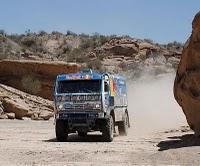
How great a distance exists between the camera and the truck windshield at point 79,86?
2370cm

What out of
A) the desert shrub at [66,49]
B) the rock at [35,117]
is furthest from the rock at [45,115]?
the desert shrub at [66,49]

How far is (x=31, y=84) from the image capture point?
49.7m

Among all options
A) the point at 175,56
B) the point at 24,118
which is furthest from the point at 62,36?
the point at 24,118

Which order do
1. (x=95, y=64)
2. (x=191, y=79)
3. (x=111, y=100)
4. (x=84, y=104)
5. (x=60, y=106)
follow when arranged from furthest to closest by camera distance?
(x=95, y=64) < (x=111, y=100) < (x=60, y=106) < (x=84, y=104) < (x=191, y=79)

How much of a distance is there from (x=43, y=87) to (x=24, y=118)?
34.8 ft

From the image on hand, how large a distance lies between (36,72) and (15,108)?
10.6 metres

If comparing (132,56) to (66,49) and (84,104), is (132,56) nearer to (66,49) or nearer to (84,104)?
(66,49)

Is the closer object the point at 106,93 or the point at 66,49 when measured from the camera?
the point at 106,93

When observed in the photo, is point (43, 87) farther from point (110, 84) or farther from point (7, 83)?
point (110, 84)

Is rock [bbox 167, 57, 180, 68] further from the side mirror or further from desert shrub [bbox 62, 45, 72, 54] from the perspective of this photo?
the side mirror

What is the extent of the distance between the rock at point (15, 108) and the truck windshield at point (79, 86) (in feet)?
62.4

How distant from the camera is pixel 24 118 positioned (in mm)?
42156

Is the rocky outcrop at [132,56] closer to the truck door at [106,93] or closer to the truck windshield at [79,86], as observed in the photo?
the truck door at [106,93]

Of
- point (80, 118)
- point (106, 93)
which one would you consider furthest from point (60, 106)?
point (106, 93)
